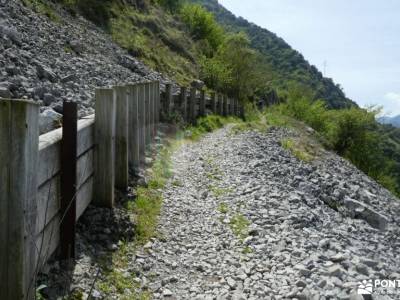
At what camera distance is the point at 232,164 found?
11.8m

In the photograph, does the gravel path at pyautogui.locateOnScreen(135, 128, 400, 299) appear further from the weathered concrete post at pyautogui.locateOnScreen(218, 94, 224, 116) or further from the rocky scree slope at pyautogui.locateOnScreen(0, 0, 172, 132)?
the weathered concrete post at pyautogui.locateOnScreen(218, 94, 224, 116)

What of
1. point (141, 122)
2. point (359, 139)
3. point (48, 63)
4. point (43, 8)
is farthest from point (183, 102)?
point (359, 139)

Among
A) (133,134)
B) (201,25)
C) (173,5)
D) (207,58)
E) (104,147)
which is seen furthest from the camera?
(173,5)

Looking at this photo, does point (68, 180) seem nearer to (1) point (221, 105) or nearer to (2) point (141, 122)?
(2) point (141, 122)

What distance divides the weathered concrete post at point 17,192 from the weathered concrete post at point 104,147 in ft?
8.48

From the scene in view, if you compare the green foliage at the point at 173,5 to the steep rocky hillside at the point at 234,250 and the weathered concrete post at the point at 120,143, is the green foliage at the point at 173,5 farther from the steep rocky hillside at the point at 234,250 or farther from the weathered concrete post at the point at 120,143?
the weathered concrete post at the point at 120,143

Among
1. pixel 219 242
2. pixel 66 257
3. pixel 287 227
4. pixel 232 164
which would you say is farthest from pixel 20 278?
pixel 232 164

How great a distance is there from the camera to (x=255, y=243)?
629cm

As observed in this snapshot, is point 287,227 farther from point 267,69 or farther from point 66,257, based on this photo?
point 267,69

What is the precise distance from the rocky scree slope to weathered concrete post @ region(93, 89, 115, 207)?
Answer: 631 millimetres

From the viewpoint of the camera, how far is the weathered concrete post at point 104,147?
229 inches

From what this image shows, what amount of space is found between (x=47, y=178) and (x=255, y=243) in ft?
11.5

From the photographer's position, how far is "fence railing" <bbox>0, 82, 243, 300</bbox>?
3033 millimetres

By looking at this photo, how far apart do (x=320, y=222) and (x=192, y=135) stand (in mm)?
9417
